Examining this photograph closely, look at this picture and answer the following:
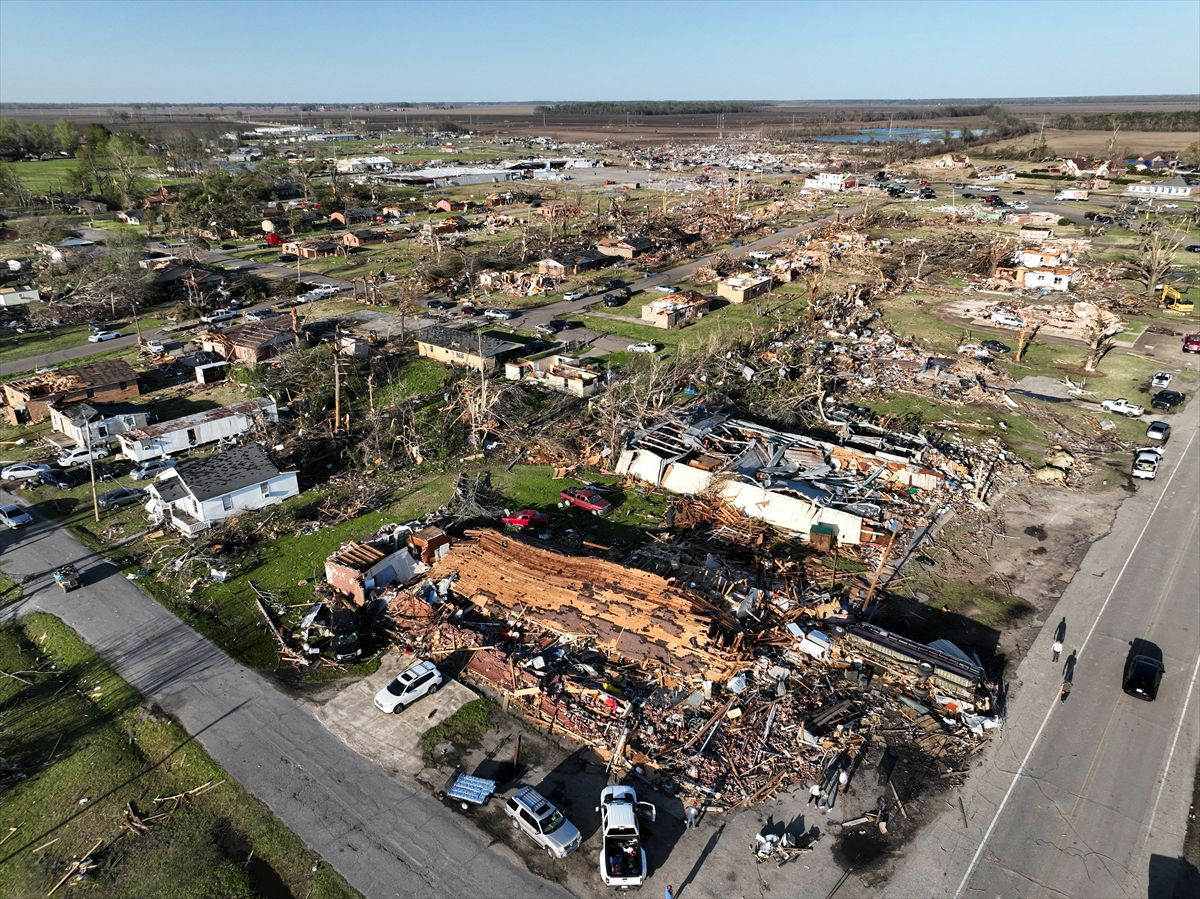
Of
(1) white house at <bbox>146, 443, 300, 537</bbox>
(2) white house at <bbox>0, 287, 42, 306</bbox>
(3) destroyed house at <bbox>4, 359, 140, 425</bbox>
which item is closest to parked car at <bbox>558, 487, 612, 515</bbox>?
(1) white house at <bbox>146, 443, 300, 537</bbox>

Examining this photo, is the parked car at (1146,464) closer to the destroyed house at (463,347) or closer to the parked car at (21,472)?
the destroyed house at (463,347)

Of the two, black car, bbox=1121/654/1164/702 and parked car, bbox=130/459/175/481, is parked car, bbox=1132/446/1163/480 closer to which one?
black car, bbox=1121/654/1164/702

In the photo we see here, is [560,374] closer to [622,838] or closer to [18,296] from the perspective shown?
[622,838]

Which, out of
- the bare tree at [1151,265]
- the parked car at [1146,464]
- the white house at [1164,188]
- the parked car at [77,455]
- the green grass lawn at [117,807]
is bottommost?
the green grass lawn at [117,807]

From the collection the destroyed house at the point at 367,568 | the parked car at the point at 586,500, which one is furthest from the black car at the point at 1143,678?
the destroyed house at the point at 367,568

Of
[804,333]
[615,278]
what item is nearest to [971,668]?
[804,333]

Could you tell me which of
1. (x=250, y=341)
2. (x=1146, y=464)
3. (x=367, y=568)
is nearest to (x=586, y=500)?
(x=367, y=568)

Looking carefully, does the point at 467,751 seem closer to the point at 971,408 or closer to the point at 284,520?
the point at 284,520
